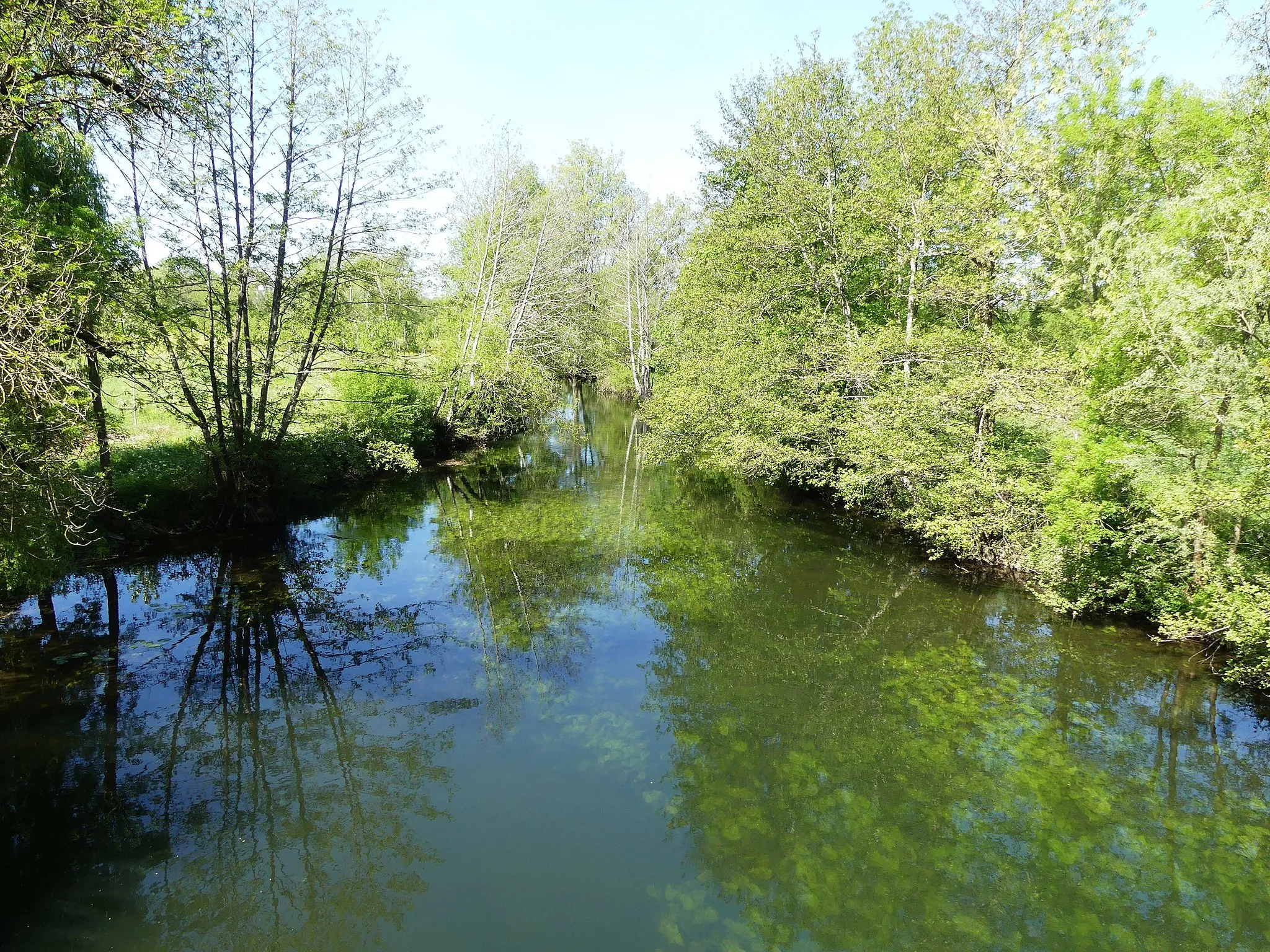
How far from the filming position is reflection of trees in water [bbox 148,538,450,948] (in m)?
5.51

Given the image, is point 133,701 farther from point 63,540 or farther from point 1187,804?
point 1187,804

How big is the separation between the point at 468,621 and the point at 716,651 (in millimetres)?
4471

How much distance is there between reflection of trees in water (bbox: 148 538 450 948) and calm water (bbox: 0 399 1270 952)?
4 cm

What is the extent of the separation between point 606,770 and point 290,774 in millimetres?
3644

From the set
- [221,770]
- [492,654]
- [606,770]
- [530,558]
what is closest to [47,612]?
[221,770]

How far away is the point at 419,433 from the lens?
2445 centimetres

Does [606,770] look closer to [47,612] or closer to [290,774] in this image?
[290,774]

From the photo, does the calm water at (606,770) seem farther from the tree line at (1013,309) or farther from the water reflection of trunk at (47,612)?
the tree line at (1013,309)

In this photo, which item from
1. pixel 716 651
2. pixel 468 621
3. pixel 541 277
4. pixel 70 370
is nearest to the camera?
pixel 70 370

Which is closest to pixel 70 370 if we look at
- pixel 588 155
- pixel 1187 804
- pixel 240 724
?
pixel 240 724

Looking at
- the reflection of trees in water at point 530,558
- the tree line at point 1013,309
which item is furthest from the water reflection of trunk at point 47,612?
the tree line at point 1013,309

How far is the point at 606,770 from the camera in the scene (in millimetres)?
7590

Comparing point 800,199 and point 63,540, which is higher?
point 800,199

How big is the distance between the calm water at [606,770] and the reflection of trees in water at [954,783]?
37mm
